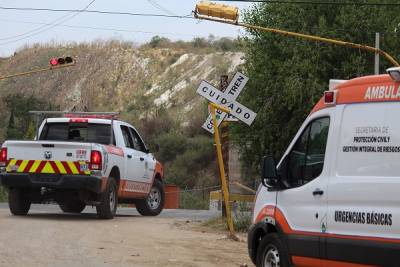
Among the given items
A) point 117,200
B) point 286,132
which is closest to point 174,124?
point 286,132

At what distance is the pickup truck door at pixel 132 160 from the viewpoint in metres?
16.8

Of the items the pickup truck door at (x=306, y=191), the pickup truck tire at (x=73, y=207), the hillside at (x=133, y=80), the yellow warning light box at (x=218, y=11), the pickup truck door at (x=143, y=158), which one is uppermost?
the yellow warning light box at (x=218, y=11)

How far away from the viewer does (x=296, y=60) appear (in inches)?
1439

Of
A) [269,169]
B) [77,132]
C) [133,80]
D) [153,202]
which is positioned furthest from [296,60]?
[133,80]

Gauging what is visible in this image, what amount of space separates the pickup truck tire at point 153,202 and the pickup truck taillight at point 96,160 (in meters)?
3.44

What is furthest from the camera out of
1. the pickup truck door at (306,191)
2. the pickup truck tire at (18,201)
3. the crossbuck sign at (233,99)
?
the pickup truck tire at (18,201)

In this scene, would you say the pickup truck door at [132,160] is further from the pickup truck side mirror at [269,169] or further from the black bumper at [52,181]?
the pickup truck side mirror at [269,169]

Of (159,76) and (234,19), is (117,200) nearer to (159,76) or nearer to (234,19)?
(234,19)

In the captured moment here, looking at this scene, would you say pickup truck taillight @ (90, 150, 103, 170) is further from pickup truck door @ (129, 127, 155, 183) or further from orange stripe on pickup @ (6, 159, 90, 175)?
pickup truck door @ (129, 127, 155, 183)

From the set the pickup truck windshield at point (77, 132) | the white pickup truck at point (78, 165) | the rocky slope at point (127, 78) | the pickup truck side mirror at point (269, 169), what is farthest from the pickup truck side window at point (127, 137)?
the rocky slope at point (127, 78)

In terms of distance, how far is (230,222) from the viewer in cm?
1284

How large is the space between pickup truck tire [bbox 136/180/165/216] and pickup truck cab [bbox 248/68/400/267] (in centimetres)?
974

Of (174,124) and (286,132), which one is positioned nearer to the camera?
(286,132)

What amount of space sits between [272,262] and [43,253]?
3571 mm
